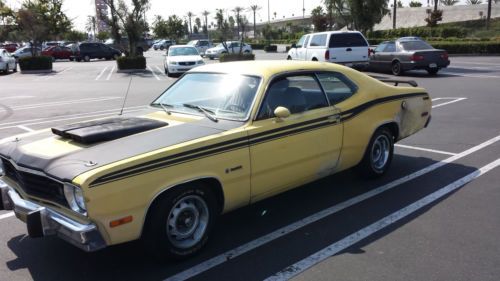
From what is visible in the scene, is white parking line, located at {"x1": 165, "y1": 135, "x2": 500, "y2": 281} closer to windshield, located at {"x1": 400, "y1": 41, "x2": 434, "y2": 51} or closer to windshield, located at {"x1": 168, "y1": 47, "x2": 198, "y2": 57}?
windshield, located at {"x1": 400, "y1": 41, "x2": 434, "y2": 51}

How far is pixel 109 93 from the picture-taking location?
16.1 meters

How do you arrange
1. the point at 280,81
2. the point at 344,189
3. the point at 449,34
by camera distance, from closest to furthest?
the point at 280,81, the point at 344,189, the point at 449,34

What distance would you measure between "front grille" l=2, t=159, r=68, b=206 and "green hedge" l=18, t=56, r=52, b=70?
Result: 84.0 feet

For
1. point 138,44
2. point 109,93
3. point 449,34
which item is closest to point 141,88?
point 109,93

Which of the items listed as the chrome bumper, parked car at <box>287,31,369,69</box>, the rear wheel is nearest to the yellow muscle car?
the chrome bumper

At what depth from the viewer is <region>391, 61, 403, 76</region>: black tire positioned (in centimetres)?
1931

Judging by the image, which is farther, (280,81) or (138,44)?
(138,44)

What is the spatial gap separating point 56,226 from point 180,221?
3.10 feet

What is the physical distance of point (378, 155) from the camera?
5.78 m

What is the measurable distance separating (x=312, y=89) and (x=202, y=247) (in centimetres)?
210

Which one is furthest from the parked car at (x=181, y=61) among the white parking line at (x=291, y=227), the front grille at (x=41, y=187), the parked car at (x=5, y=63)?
the front grille at (x=41, y=187)

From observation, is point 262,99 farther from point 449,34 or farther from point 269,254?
point 449,34

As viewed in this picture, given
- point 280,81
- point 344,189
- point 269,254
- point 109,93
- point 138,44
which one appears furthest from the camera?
point 138,44

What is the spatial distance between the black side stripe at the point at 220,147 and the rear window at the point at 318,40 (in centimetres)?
1430
